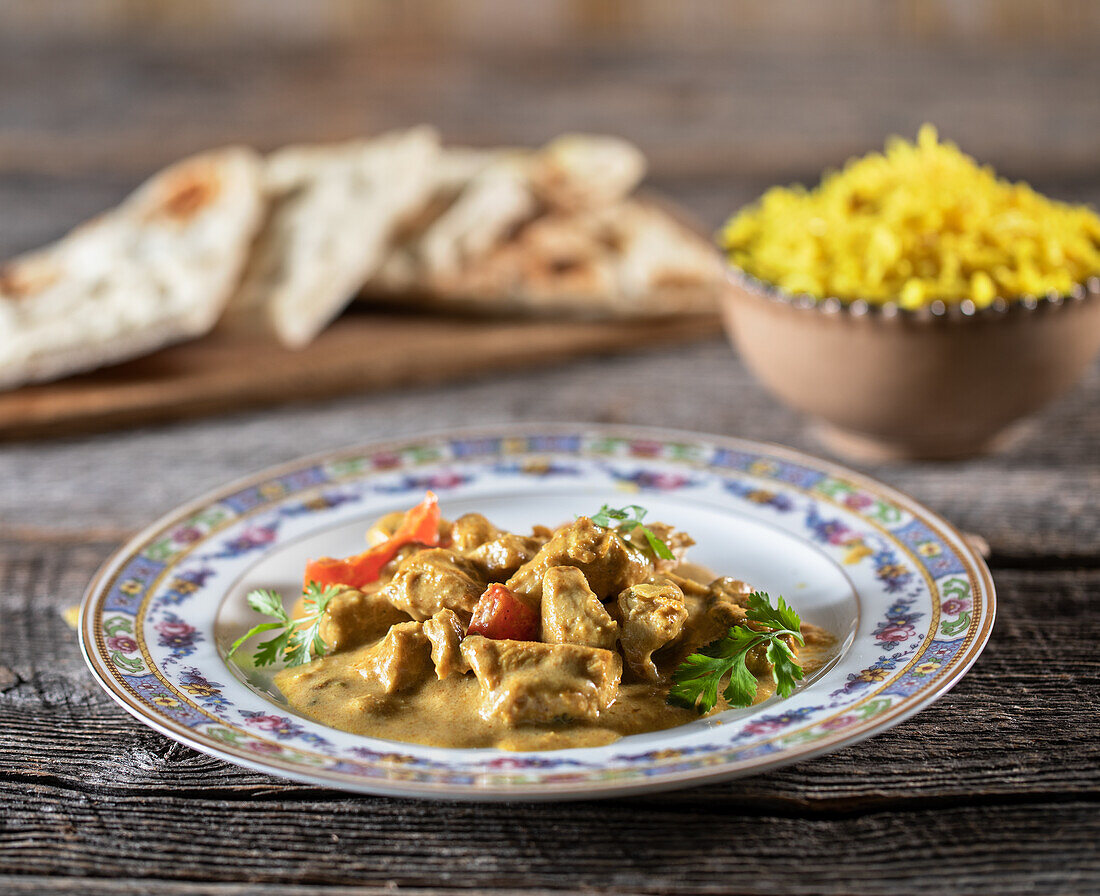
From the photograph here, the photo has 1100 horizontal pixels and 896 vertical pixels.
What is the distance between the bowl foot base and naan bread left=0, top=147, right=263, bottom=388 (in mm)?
1992

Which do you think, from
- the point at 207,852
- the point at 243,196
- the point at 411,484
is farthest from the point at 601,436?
the point at 243,196

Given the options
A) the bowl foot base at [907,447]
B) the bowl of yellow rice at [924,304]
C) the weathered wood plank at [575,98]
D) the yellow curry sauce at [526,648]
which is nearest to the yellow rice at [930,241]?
the bowl of yellow rice at [924,304]

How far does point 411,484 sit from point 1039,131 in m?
5.54

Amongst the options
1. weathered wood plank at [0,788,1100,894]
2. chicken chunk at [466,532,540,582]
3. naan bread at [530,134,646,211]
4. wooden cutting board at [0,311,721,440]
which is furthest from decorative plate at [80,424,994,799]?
naan bread at [530,134,646,211]

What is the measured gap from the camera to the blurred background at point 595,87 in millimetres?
6707

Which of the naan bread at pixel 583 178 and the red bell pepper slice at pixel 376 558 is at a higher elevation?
the naan bread at pixel 583 178

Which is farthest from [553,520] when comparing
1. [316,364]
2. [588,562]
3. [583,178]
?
[583,178]

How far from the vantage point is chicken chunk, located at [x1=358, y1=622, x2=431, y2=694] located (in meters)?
2.21

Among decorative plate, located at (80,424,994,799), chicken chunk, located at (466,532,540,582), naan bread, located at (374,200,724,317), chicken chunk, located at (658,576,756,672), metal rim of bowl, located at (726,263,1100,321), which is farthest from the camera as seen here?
naan bread, located at (374,200,724,317)

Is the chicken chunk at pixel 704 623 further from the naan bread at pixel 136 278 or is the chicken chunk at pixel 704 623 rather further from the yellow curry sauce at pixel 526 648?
the naan bread at pixel 136 278

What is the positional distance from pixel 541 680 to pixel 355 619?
0.46 meters

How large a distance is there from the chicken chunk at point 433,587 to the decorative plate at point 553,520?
0.28m

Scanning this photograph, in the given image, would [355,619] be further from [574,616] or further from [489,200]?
[489,200]

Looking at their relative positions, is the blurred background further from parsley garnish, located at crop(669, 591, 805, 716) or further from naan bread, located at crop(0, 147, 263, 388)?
parsley garnish, located at crop(669, 591, 805, 716)
